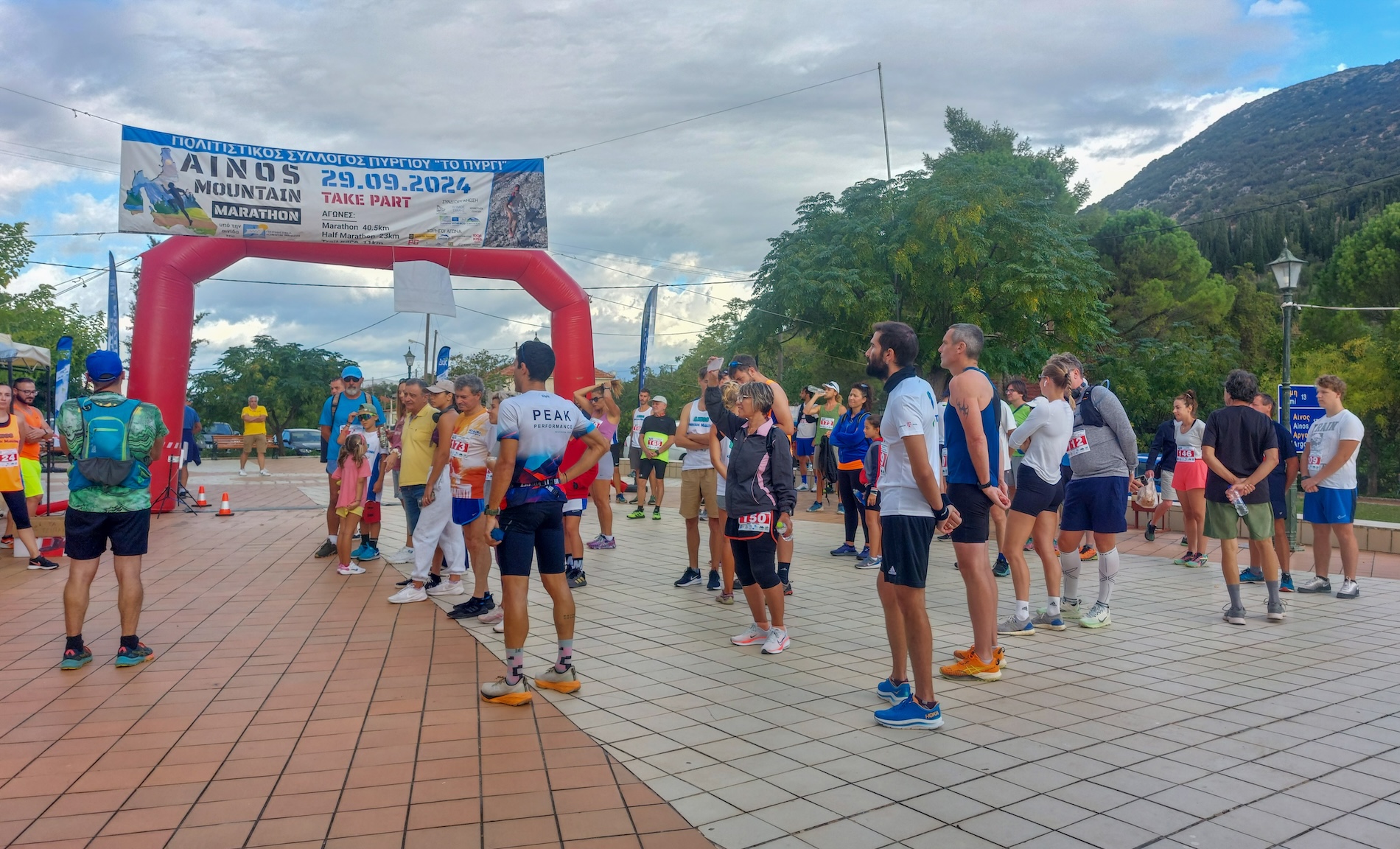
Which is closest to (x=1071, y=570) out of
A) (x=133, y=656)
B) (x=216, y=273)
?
(x=133, y=656)

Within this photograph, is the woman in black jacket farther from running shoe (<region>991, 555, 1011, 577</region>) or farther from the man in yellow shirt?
the man in yellow shirt

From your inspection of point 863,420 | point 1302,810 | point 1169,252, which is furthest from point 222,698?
point 1169,252

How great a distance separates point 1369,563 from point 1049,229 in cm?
1535

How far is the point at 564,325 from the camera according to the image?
14.9 metres

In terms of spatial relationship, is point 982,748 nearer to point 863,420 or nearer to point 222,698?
point 222,698

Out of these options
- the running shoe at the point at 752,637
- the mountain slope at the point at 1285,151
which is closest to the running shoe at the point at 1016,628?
the running shoe at the point at 752,637

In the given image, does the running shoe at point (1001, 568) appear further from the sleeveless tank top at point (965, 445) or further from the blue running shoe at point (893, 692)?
the blue running shoe at point (893, 692)

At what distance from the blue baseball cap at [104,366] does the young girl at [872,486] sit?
5548 mm

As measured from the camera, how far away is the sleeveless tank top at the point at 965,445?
187 inches

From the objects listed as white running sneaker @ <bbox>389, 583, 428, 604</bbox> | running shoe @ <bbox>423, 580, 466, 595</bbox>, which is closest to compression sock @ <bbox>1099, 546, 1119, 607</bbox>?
running shoe @ <bbox>423, 580, 466, 595</bbox>

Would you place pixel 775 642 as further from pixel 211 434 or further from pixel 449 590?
pixel 211 434

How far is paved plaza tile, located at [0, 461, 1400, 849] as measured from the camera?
3131 mm

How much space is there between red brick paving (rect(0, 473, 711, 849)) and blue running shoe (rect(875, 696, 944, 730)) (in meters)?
1.25

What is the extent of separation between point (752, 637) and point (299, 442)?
124 ft
